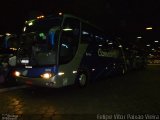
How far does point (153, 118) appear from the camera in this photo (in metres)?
6.35

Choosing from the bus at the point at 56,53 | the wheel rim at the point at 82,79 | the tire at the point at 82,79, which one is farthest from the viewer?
the wheel rim at the point at 82,79

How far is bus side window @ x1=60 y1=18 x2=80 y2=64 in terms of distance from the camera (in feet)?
31.3

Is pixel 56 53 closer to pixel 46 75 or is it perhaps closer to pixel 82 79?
pixel 46 75

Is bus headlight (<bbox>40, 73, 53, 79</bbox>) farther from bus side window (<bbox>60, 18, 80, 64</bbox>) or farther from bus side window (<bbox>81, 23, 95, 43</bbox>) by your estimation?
bus side window (<bbox>81, 23, 95, 43</bbox>)

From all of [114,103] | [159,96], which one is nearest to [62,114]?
[114,103]

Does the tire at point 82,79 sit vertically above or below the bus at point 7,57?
below

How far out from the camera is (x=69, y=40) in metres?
9.98

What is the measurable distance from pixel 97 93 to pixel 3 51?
19.0ft

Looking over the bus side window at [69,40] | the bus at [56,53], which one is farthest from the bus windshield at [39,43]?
the bus side window at [69,40]

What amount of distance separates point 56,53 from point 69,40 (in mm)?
1094

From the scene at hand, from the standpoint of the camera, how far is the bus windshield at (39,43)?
30.5 feet

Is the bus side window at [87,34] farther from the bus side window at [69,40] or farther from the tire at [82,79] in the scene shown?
the tire at [82,79]

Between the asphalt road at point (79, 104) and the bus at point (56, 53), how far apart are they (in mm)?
637

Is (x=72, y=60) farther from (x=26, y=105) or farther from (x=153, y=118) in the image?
(x=153, y=118)
